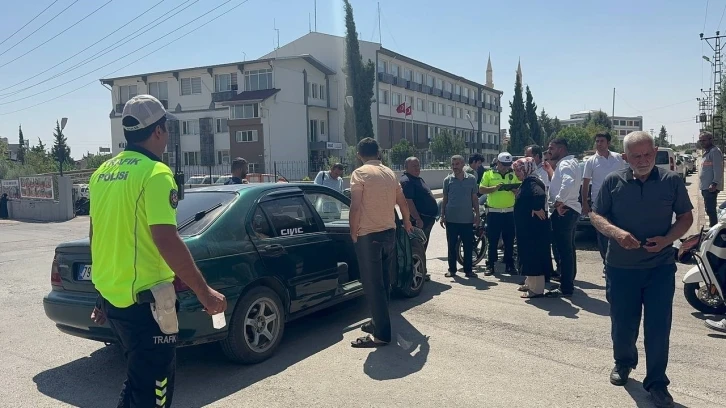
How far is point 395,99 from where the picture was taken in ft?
187

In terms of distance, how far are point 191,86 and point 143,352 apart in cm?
5154

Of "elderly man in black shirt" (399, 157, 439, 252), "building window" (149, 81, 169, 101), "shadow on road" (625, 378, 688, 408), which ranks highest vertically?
"building window" (149, 81, 169, 101)

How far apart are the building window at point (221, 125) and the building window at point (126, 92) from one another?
9.49 meters

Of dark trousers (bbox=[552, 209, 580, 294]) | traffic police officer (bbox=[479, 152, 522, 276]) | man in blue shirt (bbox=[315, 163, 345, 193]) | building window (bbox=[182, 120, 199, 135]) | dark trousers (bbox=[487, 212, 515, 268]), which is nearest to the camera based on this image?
dark trousers (bbox=[552, 209, 580, 294])

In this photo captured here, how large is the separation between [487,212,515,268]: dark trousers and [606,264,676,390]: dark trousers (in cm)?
440

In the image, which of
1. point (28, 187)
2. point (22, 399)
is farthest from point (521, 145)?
point (22, 399)

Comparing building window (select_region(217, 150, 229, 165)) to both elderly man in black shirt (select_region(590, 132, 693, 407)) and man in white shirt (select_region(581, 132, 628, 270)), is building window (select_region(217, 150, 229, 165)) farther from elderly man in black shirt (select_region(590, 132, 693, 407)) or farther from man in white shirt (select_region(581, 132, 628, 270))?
elderly man in black shirt (select_region(590, 132, 693, 407))

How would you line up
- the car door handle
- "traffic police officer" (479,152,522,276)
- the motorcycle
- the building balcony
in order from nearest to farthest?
the car door handle → the motorcycle → "traffic police officer" (479,152,522,276) → the building balcony

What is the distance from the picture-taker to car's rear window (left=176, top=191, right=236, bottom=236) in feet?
16.1

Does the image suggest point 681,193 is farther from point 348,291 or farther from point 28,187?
point 28,187

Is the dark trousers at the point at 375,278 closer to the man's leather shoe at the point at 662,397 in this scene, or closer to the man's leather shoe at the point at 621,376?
the man's leather shoe at the point at 621,376

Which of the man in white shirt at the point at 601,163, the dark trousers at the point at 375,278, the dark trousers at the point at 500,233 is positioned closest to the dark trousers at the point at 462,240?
the dark trousers at the point at 500,233

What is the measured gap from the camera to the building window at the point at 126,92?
53.3m

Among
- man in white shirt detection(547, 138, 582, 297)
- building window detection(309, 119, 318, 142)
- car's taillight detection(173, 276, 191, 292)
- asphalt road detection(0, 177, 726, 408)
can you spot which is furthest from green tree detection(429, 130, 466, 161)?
car's taillight detection(173, 276, 191, 292)
